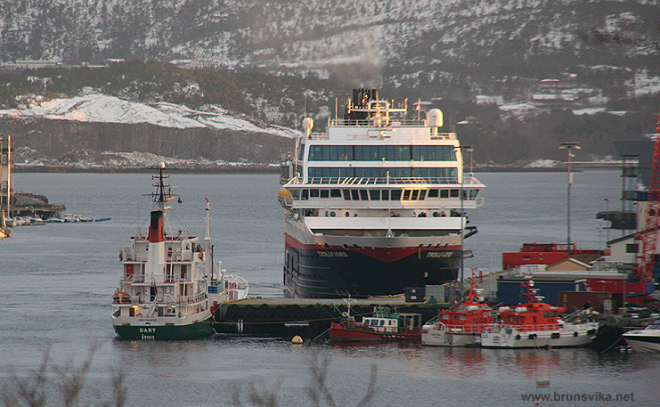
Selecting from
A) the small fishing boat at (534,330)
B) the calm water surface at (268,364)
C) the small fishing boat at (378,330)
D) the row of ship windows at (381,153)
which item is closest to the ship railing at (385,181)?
the row of ship windows at (381,153)

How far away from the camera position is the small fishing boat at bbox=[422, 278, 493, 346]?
46.2 meters

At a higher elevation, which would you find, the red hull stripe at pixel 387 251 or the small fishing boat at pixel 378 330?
the red hull stripe at pixel 387 251

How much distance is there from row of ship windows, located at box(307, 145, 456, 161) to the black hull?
579 cm

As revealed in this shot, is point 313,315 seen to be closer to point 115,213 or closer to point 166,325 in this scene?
point 166,325

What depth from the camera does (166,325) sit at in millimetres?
47656

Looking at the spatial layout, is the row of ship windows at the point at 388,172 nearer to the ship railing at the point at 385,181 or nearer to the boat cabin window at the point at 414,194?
the ship railing at the point at 385,181

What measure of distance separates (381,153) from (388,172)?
1428 mm

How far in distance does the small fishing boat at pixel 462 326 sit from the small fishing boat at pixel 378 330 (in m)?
1.56

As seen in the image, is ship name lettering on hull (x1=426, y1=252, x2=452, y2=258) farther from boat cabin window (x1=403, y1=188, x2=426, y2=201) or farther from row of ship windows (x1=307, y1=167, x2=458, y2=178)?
row of ship windows (x1=307, y1=167, x2=458, y2=178)

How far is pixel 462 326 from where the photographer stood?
46.4 metres

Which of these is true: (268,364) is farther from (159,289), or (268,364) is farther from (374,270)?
(374,270)

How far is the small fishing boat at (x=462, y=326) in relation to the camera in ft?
152

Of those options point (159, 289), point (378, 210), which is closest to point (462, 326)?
point (378, 210)

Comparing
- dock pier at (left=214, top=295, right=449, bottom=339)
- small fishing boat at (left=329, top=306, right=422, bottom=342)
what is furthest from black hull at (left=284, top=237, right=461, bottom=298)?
small fishing boat at (left=329, top=306, right=422, bottom=342)
